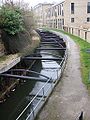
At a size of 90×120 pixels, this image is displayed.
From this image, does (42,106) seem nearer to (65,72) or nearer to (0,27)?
(65,72)

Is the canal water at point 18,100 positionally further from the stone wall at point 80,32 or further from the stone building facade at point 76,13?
the stone building facade at point 76,13

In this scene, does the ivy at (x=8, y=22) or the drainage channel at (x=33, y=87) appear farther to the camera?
the ivy at (x=8, y=22)

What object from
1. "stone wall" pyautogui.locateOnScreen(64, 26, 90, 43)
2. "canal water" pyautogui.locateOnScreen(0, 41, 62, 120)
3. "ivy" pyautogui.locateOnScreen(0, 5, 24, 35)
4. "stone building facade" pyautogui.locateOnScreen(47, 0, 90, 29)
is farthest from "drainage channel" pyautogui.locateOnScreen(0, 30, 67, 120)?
"stone building facade" pyautogui.locateOnScreen(47, 0, 90, 29)

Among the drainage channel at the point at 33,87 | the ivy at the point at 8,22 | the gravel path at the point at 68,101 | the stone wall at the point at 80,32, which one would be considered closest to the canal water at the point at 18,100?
the drainage channel at the point at 33,87

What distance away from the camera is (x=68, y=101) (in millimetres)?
11633

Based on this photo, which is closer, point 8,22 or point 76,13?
point 8,22

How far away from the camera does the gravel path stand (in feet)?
33.1

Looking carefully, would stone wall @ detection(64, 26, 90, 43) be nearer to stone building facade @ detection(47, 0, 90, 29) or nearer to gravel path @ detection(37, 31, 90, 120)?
stone building facade @ detection(47, 0, 90, 29)

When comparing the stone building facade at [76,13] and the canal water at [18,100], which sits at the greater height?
the stone building facade at [76,13]

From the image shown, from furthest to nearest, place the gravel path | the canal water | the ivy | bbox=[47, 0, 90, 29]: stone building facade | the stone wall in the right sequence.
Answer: bbox=[47, 0, 90, 29]: stone building facade → the stone wall → the ivy → the canal water → the gravel path

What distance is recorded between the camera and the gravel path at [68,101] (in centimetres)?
1010

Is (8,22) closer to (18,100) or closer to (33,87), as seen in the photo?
(33,87)

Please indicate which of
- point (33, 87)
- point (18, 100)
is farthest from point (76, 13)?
point (18, 100)

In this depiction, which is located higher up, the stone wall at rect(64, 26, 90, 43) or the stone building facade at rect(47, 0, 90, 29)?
Result: the stone building facade at rect(47, 0, 90, 29)
